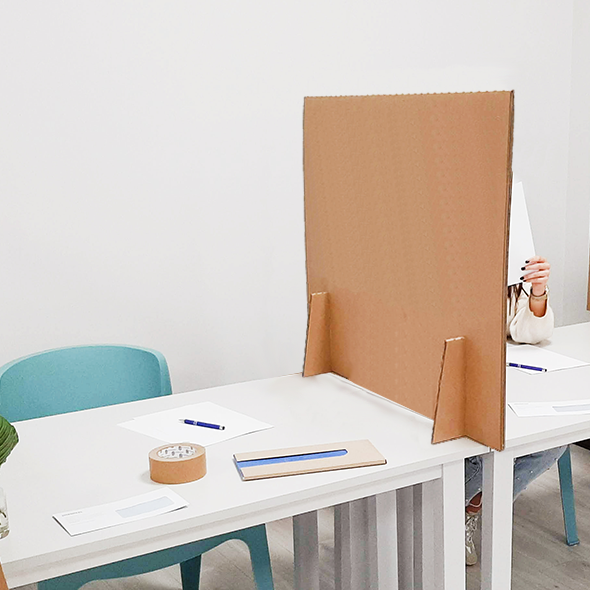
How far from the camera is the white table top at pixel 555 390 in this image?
1591 mm

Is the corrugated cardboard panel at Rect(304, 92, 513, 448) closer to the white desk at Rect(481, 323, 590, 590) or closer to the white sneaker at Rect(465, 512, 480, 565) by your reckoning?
the white desk at Rect(481, 323, 590, 590)

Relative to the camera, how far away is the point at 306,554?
2074mm

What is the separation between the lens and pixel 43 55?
2369 mm

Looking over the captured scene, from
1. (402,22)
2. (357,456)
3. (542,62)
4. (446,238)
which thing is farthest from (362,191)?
(542,62)

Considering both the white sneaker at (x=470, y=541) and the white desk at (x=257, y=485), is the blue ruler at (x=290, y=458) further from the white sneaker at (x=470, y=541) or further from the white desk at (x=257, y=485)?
the white sneaker at (x=470, y=541)

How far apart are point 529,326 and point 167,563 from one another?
1178 mm

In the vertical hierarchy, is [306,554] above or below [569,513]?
above

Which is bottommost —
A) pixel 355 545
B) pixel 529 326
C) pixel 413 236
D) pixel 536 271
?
pixel 355 545

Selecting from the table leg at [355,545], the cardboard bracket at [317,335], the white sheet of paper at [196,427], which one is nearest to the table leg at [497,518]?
the table leg at [355,545]

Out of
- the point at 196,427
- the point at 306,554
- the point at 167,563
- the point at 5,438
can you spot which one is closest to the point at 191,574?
the point at 306,554

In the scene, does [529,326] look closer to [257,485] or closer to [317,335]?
[317,335]

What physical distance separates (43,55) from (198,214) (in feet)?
2.20

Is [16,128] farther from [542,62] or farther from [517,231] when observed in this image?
[542,62]

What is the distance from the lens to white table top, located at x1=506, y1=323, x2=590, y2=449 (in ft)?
5.22
